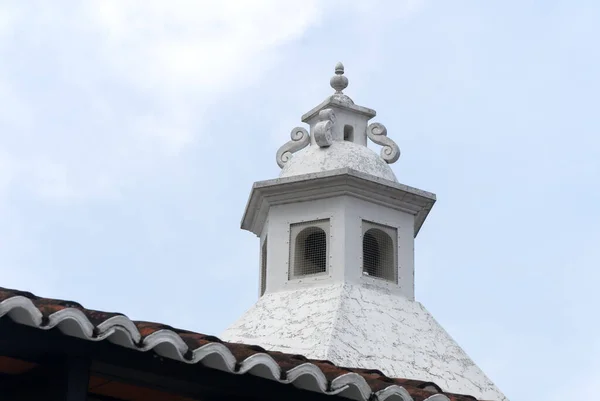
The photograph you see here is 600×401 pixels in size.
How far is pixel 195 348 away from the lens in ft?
23.1

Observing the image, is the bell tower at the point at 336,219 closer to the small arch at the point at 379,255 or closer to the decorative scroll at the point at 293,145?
the small arch at the point at 379,255

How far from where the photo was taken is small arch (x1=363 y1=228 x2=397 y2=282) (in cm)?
1853

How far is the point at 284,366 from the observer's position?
7.32 m

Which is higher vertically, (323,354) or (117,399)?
(323,354)

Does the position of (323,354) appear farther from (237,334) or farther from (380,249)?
(380,249)

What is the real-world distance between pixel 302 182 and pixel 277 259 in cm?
107

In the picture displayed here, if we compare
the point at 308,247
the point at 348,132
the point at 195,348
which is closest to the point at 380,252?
the point at 308,247

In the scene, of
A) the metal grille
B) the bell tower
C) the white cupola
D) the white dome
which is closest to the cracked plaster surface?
the white cupola

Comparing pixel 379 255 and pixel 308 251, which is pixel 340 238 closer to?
pixel 308 251

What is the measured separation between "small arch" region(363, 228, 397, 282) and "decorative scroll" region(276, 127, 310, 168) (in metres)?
1.73

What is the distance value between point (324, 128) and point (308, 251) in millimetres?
1791

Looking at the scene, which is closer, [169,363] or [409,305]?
[169,363]

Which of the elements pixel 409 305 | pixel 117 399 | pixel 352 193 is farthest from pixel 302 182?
pixel 117 399

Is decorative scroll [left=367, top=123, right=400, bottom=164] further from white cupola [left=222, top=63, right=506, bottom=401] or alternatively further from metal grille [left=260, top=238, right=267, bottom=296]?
metal grille [left=260, top=238, right=267, bottom=296]
